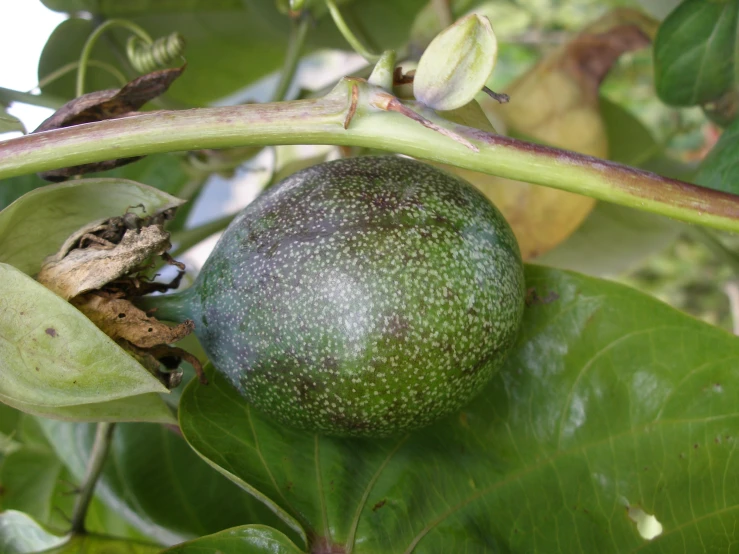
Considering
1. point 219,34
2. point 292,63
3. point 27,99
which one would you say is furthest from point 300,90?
point 27,99

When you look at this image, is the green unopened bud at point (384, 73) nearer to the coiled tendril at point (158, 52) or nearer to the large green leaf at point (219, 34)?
the coiled tendril at point (158, 52)

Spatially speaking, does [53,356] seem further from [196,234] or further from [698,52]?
[698,52]

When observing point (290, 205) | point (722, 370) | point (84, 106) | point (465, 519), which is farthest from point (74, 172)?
point (722, 370)

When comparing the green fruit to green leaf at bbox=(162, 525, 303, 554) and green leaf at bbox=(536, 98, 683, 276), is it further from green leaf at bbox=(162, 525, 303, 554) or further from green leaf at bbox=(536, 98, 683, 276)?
green leaf at bbox=(536, 98, 683, 276)

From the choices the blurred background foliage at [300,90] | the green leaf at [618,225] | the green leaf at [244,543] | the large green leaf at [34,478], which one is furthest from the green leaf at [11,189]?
the green leaf at [618,225]

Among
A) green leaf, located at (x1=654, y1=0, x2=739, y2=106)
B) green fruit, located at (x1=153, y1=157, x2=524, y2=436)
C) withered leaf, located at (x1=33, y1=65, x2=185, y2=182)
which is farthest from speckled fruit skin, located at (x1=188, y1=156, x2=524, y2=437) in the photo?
green leaf, located at (x1=654, y1=0, x2=739, y2=106)

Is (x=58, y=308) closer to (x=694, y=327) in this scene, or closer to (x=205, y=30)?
(x=694, y=327)
